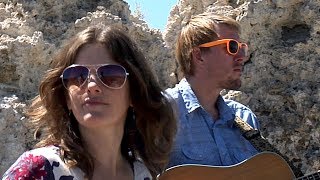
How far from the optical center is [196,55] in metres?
3.24

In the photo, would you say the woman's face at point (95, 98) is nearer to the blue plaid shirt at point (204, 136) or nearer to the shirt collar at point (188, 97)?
the blue plaid shirt at point (204, 136)

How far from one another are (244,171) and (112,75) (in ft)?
3.70

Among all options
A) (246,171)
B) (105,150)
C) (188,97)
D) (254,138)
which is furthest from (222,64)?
(105,150)

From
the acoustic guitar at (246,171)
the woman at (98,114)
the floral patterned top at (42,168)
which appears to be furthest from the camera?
the acoustic guitar at (246,171)

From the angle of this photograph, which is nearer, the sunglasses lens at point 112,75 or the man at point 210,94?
the sunglasses lens at point 112,75

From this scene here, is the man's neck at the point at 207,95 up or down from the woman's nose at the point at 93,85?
down

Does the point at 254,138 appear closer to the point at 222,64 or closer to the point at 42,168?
the point at 222,64

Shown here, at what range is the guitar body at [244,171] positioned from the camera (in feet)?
8.87

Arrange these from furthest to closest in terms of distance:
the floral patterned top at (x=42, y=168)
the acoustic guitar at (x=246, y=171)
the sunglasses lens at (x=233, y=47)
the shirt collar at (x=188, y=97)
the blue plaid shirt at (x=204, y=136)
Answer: the sunglasses lens at (x=233, y=47)
the shirt collar at (x=188, y=97)
the blue plaid shirt at (x=204, y=136)
the acoustic guitar at (x=246, y=171)
the floral patterned top at (x=42, y=168)

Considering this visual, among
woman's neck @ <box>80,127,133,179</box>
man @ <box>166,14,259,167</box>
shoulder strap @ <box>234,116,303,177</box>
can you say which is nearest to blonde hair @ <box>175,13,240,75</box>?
man @ <box>166,14,259,167</box>

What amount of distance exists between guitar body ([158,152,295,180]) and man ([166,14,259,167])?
0.13 meters

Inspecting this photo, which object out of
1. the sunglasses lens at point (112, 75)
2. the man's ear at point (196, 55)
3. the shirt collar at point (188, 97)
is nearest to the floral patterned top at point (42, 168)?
the sunglasses lens at point (112, 75)

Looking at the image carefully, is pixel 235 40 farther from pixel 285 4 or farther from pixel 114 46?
pixel 114 46

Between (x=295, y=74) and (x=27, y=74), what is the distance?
4.38 feet
